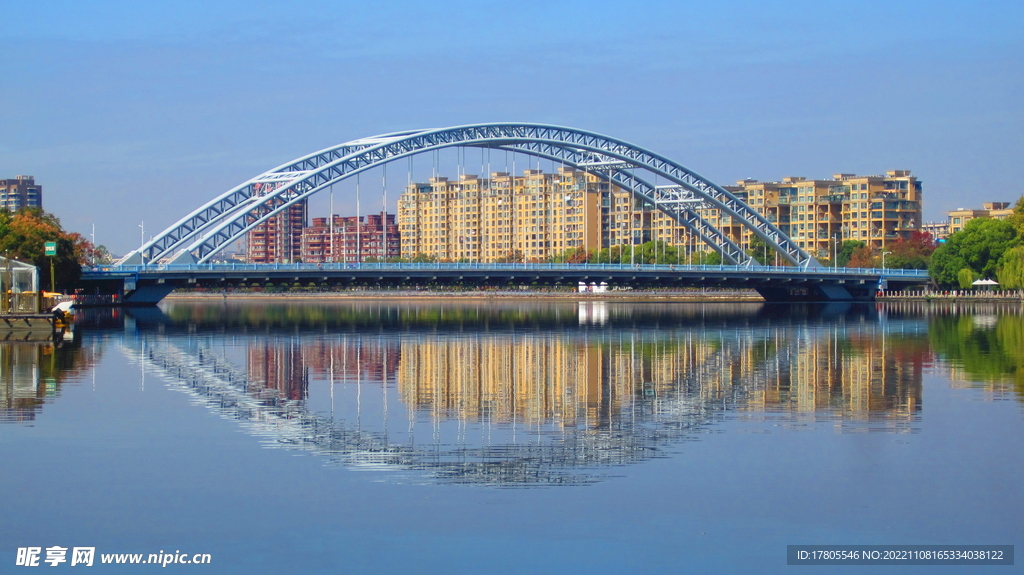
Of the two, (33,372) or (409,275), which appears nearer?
(33,372)

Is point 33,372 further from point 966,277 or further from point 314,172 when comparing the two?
point 966,277

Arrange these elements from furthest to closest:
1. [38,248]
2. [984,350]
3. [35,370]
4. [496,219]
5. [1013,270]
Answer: [496,219]
[1013,270]
[38,248]
[984,350]
[35,370]

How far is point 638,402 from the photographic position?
2580cm

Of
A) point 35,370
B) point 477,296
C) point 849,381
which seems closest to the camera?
point 849,381

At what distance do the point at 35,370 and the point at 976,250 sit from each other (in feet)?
299

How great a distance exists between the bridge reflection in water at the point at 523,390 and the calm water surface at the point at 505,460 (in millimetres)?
112

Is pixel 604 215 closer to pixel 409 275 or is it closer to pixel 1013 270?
pixel 1013 270

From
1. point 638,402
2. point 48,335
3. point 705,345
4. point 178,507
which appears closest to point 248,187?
point 48,335

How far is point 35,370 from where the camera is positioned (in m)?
32.7

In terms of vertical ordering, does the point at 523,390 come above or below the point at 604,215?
below

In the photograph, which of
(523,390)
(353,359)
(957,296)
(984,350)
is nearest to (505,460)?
(523,390)

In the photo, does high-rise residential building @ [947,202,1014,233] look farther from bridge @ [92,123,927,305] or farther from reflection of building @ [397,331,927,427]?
reflection of building @ [397,331,927,427]

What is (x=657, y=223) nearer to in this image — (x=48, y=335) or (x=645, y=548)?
(x=48, y=335)

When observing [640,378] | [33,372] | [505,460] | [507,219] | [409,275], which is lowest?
[505,460]
